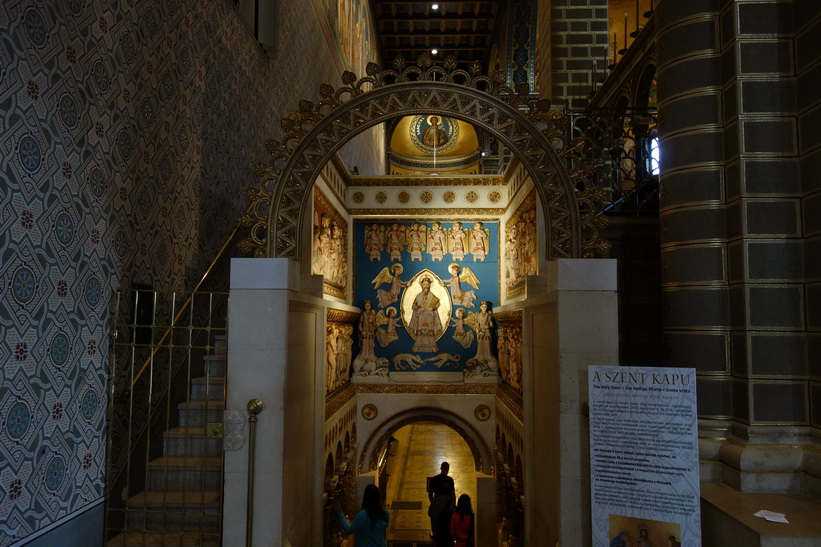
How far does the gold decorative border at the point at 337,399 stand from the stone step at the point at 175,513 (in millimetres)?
2226

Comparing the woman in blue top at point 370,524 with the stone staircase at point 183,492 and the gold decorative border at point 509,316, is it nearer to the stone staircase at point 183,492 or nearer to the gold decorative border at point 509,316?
the stone staircase at point 183,492

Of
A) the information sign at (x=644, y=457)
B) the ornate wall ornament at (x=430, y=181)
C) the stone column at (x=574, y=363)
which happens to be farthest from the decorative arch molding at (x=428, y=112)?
the ornate wall ornament at (x=430, y=181)

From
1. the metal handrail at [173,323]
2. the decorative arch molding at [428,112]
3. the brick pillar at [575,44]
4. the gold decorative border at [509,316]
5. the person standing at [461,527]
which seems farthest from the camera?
the brick pillar at [575,44]

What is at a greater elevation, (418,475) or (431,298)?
(431,298)

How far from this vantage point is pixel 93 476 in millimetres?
3518

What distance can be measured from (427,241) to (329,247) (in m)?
1.90

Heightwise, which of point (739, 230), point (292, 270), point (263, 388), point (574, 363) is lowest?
point (263, 388)

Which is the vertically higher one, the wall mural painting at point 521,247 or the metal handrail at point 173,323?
the wall mural painting at point 521,247

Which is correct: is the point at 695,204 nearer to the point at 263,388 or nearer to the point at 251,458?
the point at 263,388

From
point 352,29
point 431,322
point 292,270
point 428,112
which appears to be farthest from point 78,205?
point 352,29

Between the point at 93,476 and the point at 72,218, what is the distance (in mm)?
1632

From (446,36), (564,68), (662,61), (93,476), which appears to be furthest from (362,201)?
(446,36)

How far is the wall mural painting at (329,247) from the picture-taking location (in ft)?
20.9

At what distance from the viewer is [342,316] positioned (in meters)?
7.16
